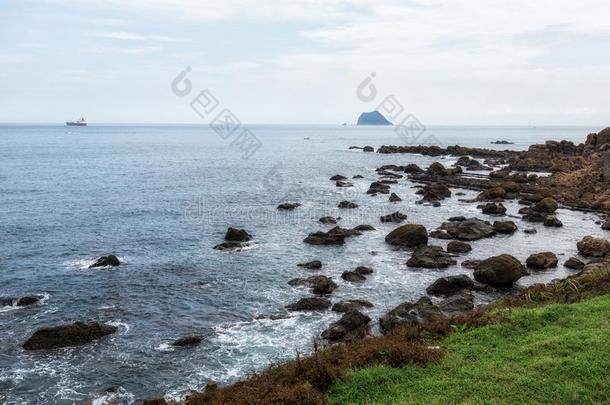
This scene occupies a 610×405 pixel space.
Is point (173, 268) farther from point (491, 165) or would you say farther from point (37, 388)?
point (491, 165)

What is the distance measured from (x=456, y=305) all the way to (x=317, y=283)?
28.0 feet

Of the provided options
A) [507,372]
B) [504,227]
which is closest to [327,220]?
[504,227]

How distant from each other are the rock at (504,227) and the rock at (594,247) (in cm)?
744

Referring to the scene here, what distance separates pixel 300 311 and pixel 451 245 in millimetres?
16781

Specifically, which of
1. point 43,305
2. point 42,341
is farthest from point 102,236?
point 42,341

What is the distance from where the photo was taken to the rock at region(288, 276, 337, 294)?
29.7 meters

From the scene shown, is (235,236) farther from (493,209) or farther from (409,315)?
(493,209)

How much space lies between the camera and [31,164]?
348 ft

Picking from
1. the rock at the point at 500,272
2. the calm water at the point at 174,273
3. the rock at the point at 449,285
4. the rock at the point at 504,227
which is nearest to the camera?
the calm water at the point at 174,273

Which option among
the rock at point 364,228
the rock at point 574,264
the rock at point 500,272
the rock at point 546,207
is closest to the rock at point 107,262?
the rock at point 364,228

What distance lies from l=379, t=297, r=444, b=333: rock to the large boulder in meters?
8.72

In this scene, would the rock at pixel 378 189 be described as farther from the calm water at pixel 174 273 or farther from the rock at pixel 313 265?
the rock at pixel 313 265

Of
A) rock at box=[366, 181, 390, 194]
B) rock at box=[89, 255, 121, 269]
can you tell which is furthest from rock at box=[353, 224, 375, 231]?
rock at box=[366, 181, 390, 194]

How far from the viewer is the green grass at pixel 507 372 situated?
11805mm
